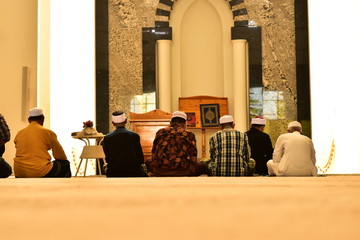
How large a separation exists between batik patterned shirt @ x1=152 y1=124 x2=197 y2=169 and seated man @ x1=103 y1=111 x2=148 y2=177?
0.21m

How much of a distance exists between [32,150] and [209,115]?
5.64 meters

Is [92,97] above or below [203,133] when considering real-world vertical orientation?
above

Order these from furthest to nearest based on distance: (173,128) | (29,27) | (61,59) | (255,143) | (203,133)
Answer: (203,133) < (61,59) < (29,27) < (255,143) < (173,128)

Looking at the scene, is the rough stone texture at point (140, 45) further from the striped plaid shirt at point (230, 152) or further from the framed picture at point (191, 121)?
the striped plaid shirt at point (230, 152)

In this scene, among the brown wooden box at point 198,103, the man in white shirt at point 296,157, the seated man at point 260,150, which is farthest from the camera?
the brown wooden box at point 198,103

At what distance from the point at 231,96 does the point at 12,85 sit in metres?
5.12

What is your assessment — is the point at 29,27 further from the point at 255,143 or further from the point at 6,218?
the point at 6,218

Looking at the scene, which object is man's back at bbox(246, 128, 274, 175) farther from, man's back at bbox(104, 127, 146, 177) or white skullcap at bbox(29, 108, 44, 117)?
white skullcap at bbox(29, 108, 44, 117)

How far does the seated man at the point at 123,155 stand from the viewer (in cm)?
497

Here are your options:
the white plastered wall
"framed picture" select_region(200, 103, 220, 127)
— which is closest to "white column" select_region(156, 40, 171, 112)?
"framed picture" select_region(200, 103, 220, 127)

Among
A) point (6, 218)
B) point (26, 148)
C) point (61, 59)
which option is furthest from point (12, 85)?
point (6, 218)

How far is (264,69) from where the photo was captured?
10.1m

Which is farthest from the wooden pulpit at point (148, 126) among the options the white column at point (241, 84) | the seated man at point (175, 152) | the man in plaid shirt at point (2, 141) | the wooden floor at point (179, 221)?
the wooden floor at point (179, 221)

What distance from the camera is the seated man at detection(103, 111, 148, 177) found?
4.97 metres
